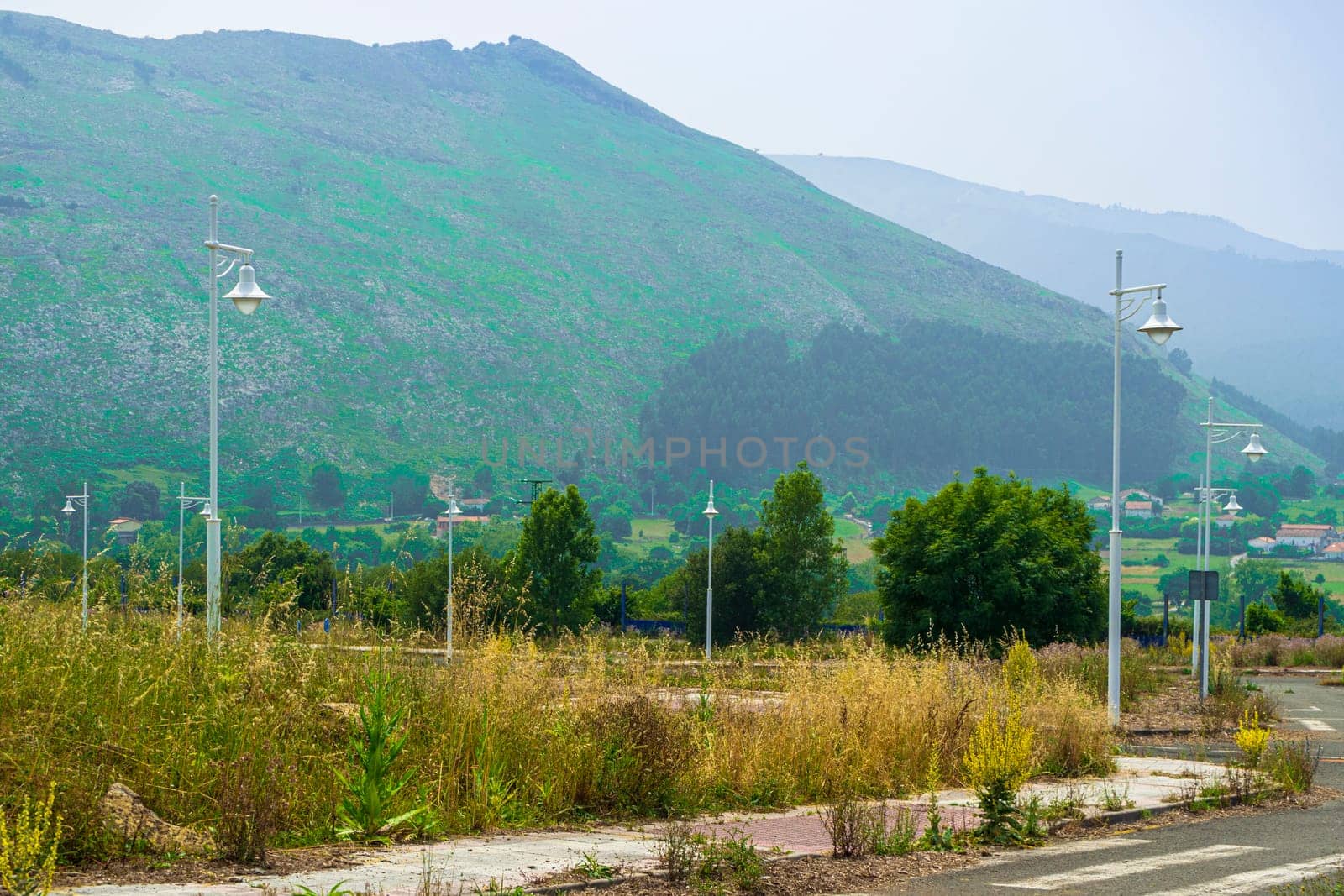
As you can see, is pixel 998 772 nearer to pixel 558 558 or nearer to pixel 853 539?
pixel 558 558

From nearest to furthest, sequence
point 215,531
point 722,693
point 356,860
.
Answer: point 356,860 → point 722,693 → point 215,531

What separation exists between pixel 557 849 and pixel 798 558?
43514 mm

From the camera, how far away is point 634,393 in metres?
195

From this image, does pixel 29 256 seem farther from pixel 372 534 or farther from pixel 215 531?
pixel 215 531

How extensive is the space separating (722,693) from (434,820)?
498 cm

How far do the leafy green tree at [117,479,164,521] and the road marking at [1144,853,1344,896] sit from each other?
128m

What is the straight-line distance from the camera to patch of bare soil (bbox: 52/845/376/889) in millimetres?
7668

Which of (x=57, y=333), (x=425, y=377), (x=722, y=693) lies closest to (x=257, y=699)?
(x=722, y=693)

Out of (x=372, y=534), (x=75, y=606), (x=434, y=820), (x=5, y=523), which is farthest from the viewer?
(x=372, y=534)

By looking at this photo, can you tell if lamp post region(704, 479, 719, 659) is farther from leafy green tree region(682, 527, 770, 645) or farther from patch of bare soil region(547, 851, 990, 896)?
patch of bare soil region(547, 851, 990, 896)

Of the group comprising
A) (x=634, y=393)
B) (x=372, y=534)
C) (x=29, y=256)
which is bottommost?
(x=372, y=534)

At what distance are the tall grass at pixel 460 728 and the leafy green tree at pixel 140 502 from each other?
123 m

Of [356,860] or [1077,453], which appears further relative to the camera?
[1077,453]

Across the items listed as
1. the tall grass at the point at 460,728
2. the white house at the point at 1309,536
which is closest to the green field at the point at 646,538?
the white house at the point at 1309,536
